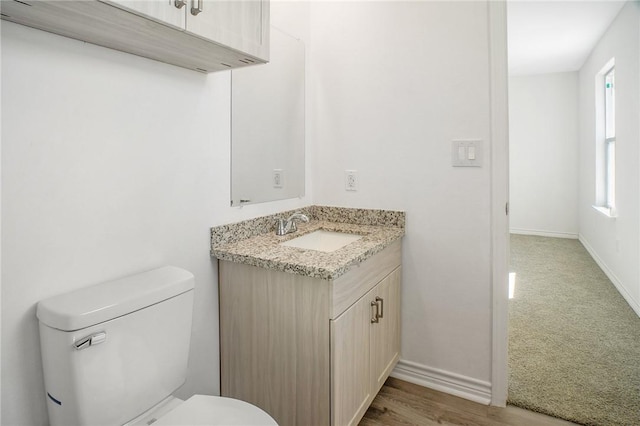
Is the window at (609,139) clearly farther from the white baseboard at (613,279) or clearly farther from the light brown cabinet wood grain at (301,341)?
the light brown cabinet wood grain at (301,341)

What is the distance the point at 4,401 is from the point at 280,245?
38.4 inches

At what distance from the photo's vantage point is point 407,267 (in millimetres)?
2008

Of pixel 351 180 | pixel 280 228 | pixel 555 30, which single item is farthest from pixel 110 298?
pixel 555 30

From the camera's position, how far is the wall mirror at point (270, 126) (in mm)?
1690

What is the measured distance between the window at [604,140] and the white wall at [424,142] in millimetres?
3136

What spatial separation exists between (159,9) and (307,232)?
1201mm

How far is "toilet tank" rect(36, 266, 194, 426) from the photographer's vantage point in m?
0.96

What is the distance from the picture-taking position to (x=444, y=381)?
6.35 ft

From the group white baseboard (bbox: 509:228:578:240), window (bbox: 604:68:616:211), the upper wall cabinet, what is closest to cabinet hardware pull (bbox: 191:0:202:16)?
the upper wall cabinet

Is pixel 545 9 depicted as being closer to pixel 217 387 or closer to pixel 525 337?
pixel 525 337

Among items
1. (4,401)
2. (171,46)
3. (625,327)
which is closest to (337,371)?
(4,401)

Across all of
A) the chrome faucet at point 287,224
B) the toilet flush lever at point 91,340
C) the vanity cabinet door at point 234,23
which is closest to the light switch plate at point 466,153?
the chrome faucet at point 287,224

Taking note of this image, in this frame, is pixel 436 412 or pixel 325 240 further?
pixel 325 240

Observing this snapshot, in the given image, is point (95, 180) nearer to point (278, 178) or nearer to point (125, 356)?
point (125, 356)
